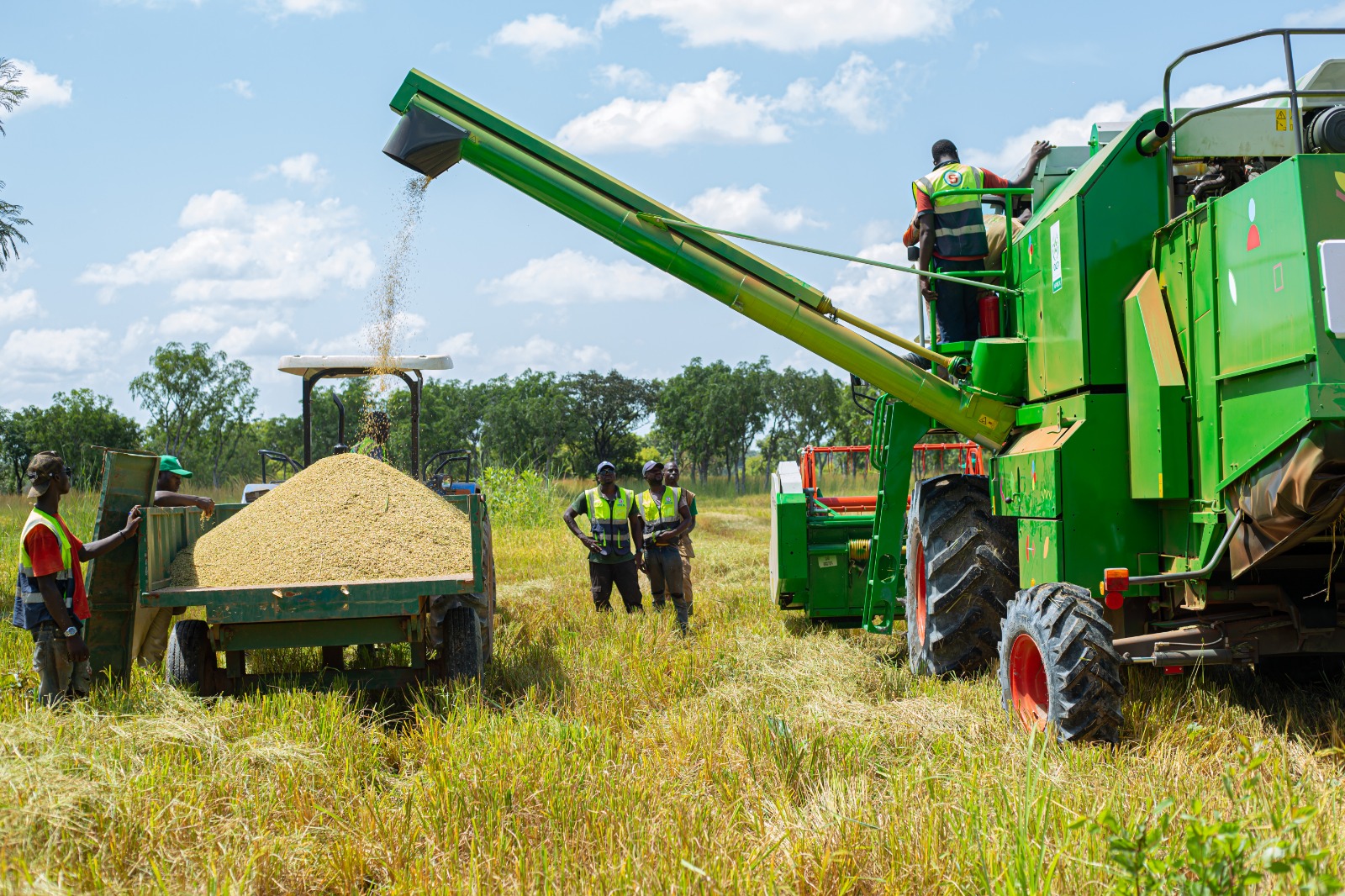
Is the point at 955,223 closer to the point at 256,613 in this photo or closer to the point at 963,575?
the point at 963,575

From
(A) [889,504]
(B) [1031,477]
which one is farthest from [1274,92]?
(A) [889,504]

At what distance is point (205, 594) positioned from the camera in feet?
16.9

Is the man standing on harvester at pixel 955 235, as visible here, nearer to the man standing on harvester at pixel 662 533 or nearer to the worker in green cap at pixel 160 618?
the man standing on harvester at pixel 662 533

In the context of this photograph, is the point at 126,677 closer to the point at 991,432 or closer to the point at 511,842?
the point at 511,842

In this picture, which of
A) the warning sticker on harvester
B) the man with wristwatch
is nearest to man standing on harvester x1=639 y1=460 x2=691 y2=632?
the warning sticker on harvester

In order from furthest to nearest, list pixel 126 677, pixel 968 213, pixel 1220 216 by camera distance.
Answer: pixel 968 213 → pixel 126 677 → pixel 1220 216

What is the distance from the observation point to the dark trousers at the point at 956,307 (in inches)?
239

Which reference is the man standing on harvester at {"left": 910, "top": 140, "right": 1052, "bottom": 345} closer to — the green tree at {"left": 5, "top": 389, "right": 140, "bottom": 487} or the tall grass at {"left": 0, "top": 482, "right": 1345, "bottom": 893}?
the tall grass at {"left": 0, "top": 482, "right": 1345, "bottom": 893}

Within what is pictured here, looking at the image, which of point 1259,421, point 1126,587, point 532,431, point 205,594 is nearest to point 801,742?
point 1126,587

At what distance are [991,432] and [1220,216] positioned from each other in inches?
74.2

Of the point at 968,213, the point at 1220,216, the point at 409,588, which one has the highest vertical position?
the point at 968,213

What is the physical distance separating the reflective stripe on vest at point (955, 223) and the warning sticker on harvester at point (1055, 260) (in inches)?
43.2

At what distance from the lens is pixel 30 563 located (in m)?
4.95

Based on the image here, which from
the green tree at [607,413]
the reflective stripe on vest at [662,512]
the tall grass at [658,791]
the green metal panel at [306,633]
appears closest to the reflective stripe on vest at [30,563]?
the tall grass at [658,791]
